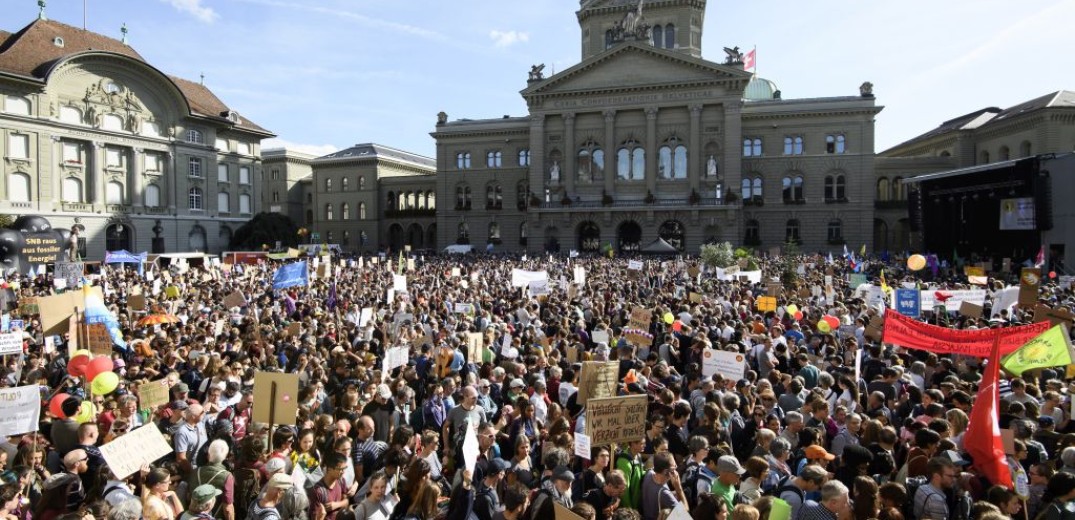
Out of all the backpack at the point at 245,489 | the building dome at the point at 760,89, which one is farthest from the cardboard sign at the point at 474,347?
the building dome at the point at 760,89

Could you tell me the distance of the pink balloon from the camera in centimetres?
942

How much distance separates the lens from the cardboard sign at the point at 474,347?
1219 cm

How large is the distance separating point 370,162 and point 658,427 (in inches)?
2781

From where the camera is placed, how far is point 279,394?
788 centimetres

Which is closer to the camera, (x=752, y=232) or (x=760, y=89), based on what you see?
(x=752, y=232)

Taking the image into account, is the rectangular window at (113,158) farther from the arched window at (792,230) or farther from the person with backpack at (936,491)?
the person with backpack at (936,491)

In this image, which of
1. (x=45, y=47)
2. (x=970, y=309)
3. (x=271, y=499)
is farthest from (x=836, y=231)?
(x=45, y=47)

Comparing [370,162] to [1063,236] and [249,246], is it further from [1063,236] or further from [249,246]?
[1063,236]

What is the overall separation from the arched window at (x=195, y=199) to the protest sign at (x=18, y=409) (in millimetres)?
59855

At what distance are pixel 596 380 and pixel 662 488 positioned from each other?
298cm

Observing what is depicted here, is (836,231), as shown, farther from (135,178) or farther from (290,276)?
(135,178)

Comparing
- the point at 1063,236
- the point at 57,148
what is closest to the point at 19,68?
the point at 57,148

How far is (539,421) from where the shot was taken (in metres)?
Result: 8.41

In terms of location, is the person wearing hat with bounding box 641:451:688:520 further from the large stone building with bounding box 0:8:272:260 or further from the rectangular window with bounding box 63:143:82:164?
the rectangular window with bounding box 63:143:82:164
